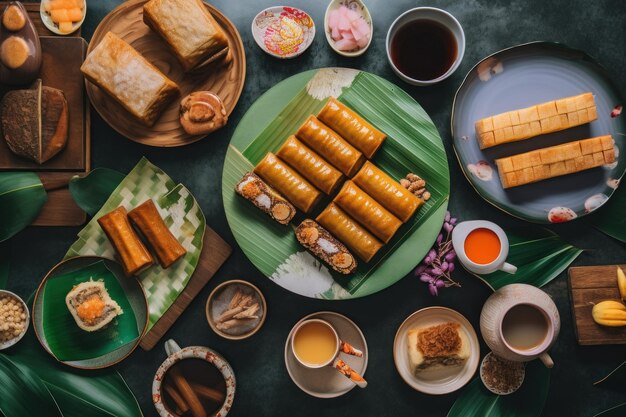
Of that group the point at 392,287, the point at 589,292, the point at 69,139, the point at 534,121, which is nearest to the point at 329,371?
the point at 392,287

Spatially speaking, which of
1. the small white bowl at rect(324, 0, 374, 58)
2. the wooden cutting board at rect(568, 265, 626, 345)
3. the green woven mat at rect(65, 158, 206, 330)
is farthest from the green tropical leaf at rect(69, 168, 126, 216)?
the wooden cutting board at rect(568, 265, 626, 345)

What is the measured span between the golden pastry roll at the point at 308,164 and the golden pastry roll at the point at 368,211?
0.31 ft

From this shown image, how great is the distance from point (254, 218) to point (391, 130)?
1.01 metres

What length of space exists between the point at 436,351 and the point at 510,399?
0.63 metres

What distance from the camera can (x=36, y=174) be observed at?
3.48 m

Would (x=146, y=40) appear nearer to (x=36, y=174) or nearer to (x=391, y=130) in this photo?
(x=36, y=174)

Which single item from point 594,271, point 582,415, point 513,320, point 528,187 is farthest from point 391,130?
point 582,415

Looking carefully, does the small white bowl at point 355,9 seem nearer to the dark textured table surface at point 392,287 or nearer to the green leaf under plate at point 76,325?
the dark textured table surface at point 392,287

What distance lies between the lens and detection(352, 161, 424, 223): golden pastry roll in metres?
3.28

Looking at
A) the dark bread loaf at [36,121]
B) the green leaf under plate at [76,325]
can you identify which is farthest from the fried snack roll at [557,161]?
the dark bread loaf at [36,121]

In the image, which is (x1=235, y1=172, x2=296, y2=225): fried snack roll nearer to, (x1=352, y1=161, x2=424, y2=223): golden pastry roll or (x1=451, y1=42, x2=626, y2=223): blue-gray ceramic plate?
(x1=352, y1=161, x2=424, y2=223): golden pastry roll

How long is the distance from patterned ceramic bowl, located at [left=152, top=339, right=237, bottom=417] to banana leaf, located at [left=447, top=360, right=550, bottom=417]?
140 cm

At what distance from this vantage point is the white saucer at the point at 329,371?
3389 millimetres

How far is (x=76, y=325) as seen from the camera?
3455mm
